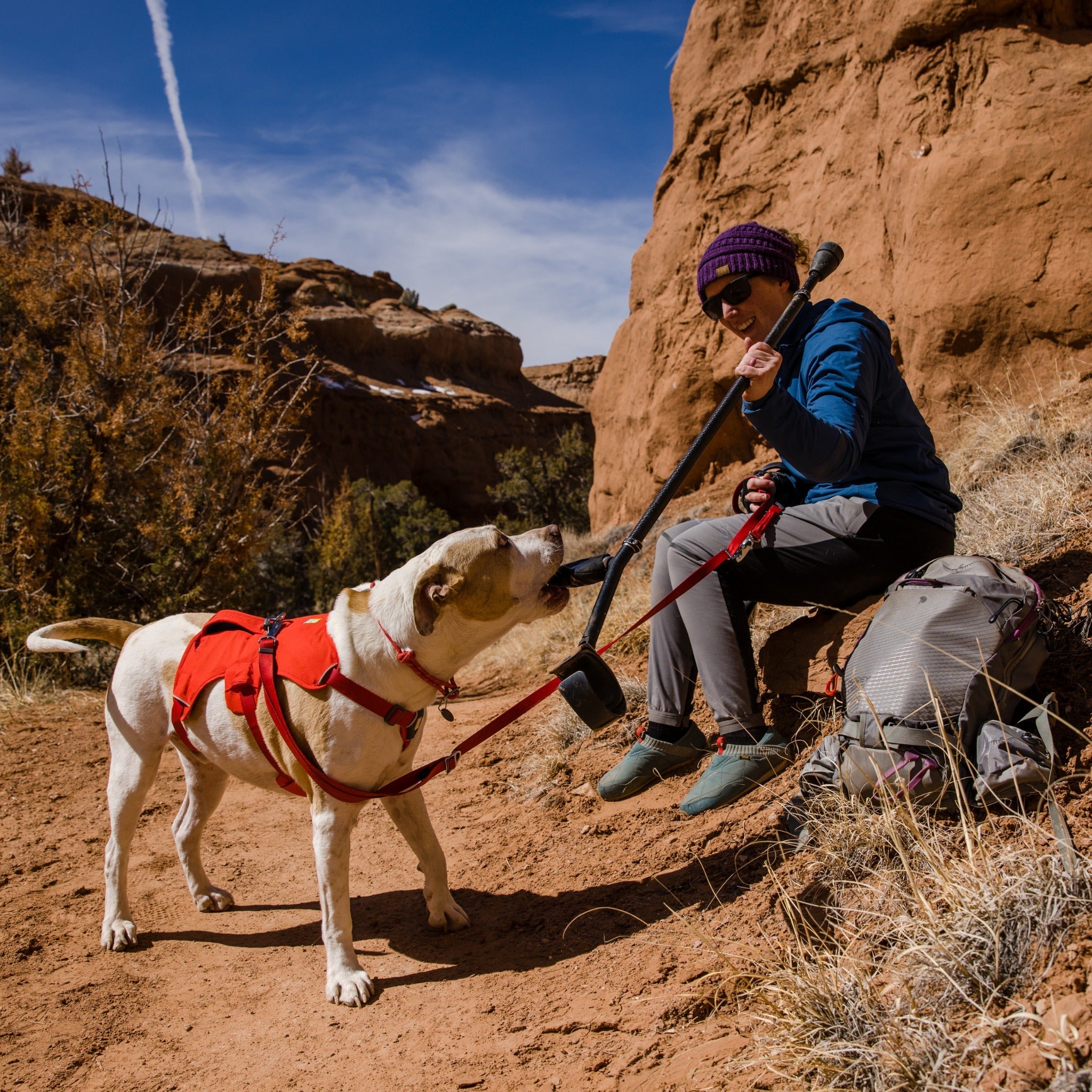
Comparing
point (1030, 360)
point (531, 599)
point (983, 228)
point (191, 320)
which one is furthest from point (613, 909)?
point (191, 320)

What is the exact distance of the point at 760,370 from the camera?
8.61 feet

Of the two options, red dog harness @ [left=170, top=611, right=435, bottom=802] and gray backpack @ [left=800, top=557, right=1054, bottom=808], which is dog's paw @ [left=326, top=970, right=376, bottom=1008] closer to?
red dog harness @ [left=170, top=611, right=435, bottom=802]

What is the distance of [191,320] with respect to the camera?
9102 millimetres

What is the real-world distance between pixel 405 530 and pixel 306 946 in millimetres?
25514

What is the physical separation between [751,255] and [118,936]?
12.3 ft

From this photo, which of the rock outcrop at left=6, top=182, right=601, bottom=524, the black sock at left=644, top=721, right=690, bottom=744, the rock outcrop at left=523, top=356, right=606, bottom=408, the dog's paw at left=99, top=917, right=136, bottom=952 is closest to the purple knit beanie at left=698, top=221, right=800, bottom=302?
the black sock at left=644, top=721, right=690, bottom=744

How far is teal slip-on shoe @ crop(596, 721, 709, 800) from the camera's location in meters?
3.34

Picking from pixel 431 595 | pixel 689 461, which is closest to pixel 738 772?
pixel 689 461

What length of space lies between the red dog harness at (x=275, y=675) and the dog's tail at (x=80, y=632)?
605 millimetres

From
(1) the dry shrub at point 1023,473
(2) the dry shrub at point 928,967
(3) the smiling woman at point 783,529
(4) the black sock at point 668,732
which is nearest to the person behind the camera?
(2) the dry shrub at point 928,967

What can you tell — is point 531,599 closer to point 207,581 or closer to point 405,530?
point 207,581

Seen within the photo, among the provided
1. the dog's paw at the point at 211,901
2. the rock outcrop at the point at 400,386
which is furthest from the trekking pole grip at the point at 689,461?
the rock outcrop at the point at 400,386

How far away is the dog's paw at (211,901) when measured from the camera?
3.63 m

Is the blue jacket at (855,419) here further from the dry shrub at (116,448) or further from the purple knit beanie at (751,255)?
the dry shrub at (116,448)
